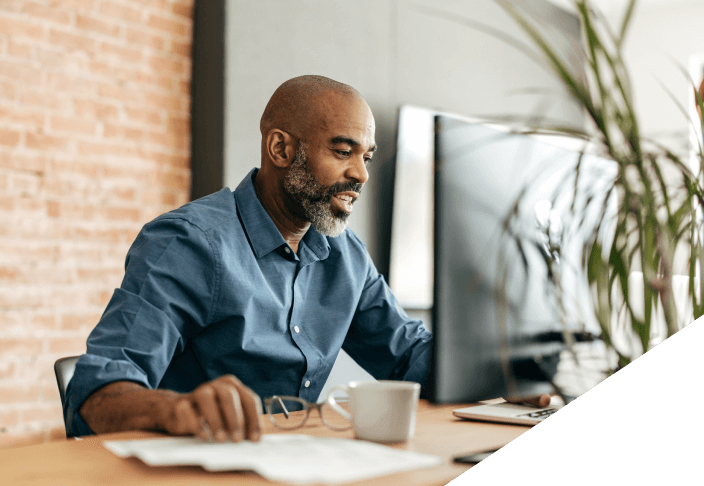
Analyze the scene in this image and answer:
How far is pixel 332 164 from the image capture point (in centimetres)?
150

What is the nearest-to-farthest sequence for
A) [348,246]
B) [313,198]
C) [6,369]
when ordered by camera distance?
[313,198] < [348,246] < [6,369]

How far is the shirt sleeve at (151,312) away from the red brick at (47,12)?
48.2 inches

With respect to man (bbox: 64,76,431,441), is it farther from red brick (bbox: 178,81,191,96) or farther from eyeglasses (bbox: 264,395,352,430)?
red brick (bbox: 178,81,191,96)

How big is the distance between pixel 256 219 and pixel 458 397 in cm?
65

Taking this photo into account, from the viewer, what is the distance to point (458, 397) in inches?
35.9

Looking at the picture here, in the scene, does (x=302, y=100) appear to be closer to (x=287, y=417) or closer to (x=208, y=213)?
(x=208, y=213)

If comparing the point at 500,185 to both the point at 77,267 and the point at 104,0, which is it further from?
the point at 104,0

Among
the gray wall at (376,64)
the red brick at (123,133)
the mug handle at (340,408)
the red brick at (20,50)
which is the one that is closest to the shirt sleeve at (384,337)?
the mug handle at (340,408)

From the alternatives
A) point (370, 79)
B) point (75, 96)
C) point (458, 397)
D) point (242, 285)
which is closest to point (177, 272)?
point (242, 285)

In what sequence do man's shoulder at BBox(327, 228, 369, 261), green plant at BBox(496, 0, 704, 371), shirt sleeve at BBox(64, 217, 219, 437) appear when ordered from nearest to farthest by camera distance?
green plant at BBox(496, 0, 704, 371) → shirt sleeve at BBox(64, 217, 219, 437) → man's shoulder at BBox(327, 228, 369, 261)

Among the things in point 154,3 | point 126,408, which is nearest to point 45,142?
point 154,3

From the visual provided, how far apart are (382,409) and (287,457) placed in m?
0.17

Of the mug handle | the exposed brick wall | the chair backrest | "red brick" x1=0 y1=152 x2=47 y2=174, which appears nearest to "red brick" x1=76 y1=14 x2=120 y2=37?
the exposed brick wall

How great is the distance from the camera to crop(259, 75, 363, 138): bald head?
1.50 m
